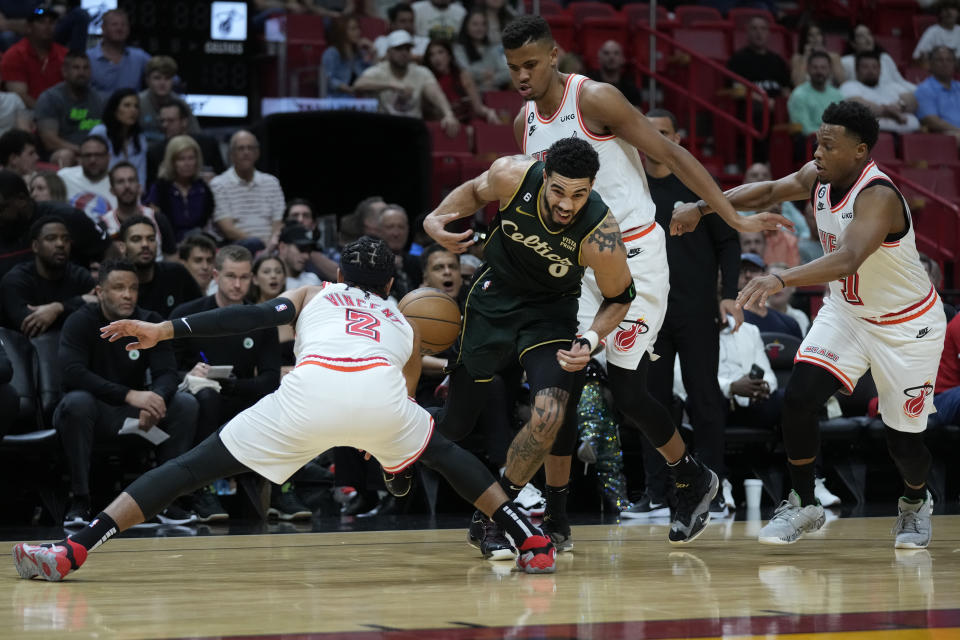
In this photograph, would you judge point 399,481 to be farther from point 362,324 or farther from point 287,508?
point 287,508

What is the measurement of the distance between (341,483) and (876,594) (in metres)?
4.22

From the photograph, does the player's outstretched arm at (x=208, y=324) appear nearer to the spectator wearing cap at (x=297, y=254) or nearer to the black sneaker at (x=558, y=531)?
the black sneaker at (x=558, y=531)

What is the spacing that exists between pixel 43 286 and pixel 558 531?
400 centimetres

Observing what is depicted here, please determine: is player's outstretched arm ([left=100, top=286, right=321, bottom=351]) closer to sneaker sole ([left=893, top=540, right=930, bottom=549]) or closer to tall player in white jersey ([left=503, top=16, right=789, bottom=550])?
tall player in white jersey ([left=503, top=16, right=789, bottom=550])

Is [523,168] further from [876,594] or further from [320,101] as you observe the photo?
[320,101]

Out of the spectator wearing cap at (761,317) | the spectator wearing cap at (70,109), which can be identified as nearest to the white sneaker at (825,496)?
the spectator wearing cap at (761,317)

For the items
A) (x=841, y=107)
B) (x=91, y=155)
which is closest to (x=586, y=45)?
(x=91, y=155)

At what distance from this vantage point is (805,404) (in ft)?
18.5

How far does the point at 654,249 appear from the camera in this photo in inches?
223

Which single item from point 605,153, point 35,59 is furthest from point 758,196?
point 35,59

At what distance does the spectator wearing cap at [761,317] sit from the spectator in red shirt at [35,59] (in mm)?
6108

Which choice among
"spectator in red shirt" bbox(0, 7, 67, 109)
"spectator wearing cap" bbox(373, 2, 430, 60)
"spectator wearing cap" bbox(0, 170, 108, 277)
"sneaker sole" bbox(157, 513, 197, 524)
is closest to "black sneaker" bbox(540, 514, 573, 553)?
"sneaker sole" bbox(157, 513, 197, 524)

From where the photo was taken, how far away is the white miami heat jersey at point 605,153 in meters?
5.48

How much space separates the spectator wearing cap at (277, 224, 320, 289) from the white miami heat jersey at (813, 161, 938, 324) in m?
4.44
